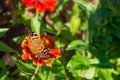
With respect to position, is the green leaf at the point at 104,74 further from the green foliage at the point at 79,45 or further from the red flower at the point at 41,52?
the red flower at the point at 41,52

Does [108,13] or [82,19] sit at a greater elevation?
[108,13]


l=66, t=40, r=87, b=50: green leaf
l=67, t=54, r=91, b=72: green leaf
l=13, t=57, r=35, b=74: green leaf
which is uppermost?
l=13, t=57, r=35, b=74: green leaf

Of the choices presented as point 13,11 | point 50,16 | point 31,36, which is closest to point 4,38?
point 13,11

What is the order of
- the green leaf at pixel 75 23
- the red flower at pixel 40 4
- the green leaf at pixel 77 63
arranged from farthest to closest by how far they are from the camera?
the green leaf at pixel 75 23 < the red flower at pixel 40 4 < the green leaf at pixel 77 63

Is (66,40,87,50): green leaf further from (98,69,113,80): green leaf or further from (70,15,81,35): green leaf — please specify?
(70,15,81,35): green leaf

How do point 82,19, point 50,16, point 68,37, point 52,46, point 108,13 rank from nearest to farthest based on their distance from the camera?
point 52,46
point 108,13
point 68,37
point 82,19
point 50,16

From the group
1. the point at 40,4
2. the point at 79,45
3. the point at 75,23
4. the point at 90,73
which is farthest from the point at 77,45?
the point at 75,23

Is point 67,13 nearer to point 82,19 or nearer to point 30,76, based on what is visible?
point 82,19

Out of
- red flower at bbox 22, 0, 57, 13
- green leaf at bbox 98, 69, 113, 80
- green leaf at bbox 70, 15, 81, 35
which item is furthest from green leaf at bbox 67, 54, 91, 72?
green leaf at bbox 70, 15, 81, 35

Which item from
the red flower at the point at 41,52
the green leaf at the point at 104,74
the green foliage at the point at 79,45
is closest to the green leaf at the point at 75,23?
the green foliage at the point at 79,45
